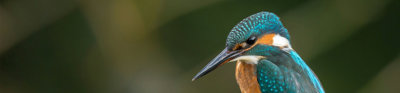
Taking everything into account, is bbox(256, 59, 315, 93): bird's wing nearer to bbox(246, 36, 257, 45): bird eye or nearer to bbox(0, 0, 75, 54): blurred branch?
bbox(246, 36, 257, 45): bird eye

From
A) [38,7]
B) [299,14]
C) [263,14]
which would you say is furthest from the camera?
[38,7]

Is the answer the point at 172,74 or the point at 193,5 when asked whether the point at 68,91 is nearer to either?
the point at 172,74

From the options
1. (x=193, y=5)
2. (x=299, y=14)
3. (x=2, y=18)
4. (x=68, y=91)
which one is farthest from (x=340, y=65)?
(x=2, y=18)

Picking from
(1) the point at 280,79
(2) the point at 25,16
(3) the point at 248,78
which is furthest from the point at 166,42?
(1) the point at 280,79

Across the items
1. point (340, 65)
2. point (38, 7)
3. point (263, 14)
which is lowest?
point (340, 65)

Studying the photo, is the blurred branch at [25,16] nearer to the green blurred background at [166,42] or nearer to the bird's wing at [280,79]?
the green blurred background at [166,42]

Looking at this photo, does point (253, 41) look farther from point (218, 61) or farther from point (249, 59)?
point (218, 61)
